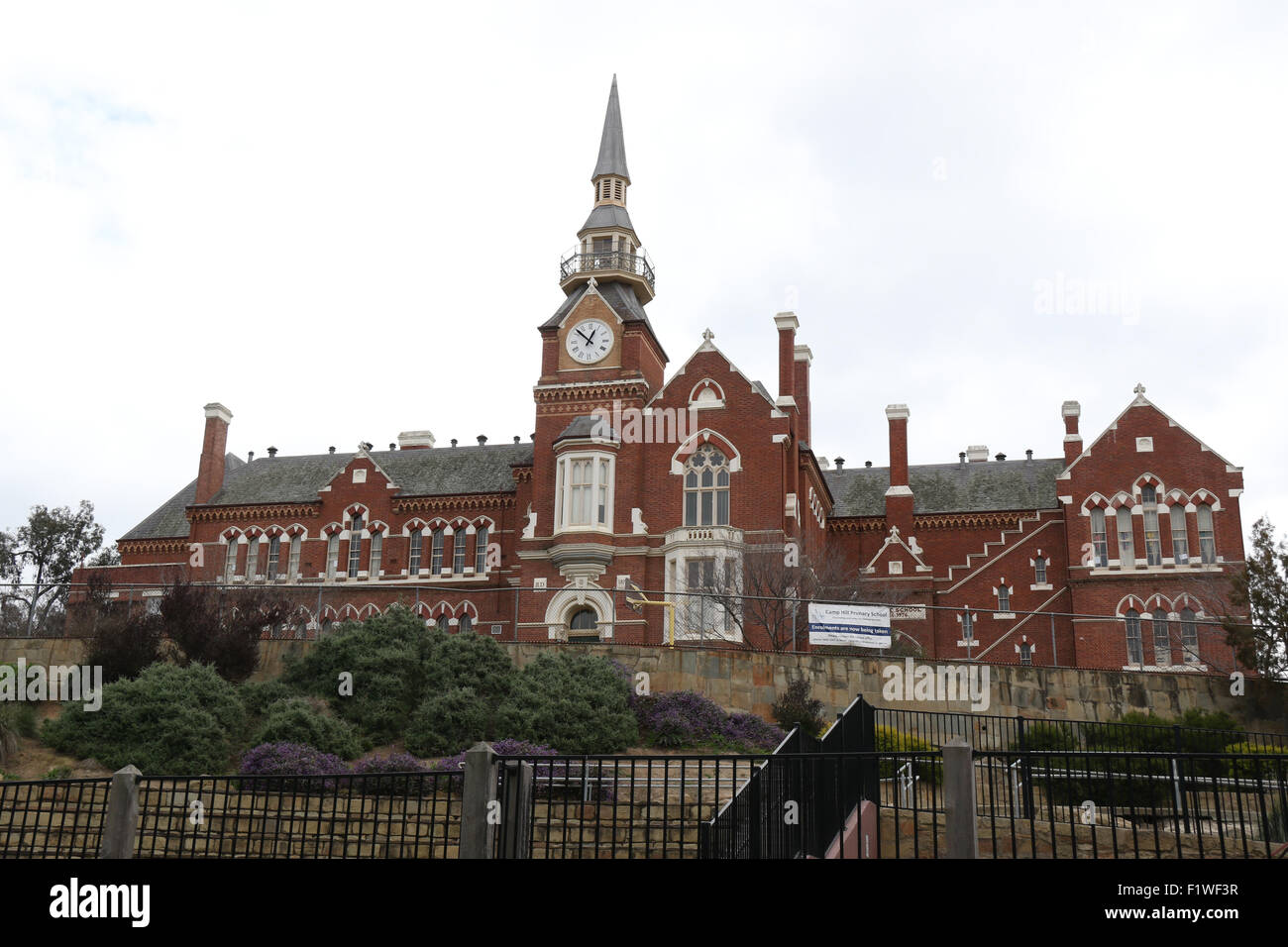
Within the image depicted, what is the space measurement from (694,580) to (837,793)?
30.6m

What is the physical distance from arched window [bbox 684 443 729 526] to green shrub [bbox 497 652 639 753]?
1936 centimetres

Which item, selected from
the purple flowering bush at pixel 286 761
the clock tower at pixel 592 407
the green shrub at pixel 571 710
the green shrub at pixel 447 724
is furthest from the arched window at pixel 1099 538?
the purple flowering bush at pixel 286 761

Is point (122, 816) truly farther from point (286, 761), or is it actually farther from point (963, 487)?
point (963, 487)

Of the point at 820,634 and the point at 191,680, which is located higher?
the point at 820,634

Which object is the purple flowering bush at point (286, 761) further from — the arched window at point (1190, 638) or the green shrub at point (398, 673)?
the arched window at point (1190, 638)

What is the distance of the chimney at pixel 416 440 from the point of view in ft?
199

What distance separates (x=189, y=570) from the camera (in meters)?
55.7

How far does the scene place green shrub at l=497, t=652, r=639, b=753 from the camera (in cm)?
2306

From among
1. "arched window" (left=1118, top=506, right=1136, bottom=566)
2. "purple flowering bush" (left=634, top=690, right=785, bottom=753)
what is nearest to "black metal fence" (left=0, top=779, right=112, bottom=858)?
"purple flowering bush" (left=634, top=690, right=785, bottom=753)

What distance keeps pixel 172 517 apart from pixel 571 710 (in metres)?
41.6

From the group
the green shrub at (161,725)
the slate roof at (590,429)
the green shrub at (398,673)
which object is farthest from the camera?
the slate roof at (590,429)

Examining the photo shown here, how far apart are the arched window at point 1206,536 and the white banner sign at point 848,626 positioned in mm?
23126

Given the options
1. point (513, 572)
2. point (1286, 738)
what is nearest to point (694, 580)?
point (513, 572)
